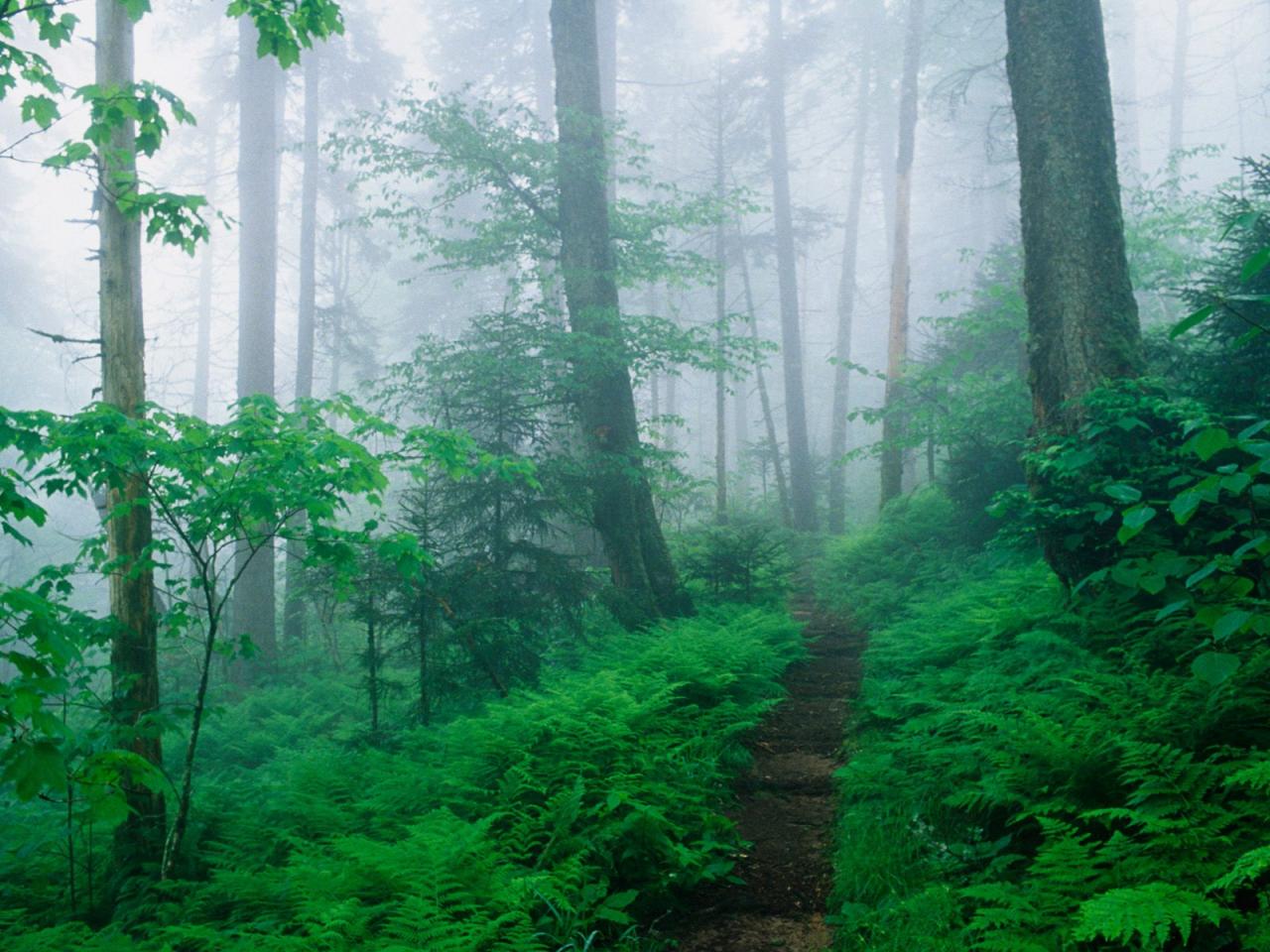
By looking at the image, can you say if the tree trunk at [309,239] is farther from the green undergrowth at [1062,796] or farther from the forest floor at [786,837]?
the green undergrowth at [1062,796]

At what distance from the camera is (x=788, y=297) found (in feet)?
74.7

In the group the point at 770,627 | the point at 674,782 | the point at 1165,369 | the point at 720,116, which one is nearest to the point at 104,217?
the point at 674,782

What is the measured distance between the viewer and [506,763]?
5008 millimetres

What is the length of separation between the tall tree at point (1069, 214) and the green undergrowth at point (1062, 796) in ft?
6.01

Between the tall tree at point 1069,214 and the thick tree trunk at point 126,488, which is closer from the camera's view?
the thick tree trunk at point 126,488

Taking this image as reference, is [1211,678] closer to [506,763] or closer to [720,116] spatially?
[506,763]

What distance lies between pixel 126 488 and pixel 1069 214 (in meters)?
7.63

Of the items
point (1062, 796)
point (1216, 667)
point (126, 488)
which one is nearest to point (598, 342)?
point (126, 488)

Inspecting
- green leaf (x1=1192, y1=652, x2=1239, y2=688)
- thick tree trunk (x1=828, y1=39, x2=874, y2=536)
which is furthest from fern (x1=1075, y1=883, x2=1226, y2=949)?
thick tree trunk (x1=828, y1=39, x2=874, y2=536)

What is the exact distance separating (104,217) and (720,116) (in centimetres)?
2037

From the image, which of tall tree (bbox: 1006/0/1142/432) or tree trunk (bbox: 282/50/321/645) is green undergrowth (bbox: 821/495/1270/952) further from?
tree trunk (bbox: 282/50/321/645)

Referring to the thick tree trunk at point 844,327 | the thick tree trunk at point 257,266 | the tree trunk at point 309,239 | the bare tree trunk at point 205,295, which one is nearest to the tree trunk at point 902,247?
the thick tree trunk at point 844,327

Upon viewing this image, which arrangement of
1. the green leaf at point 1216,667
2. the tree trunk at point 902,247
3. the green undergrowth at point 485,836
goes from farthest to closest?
1. the tree trunk at point 902,247
2. the green undergrowth at point 485,836
3. the green leaf at point 1216,667

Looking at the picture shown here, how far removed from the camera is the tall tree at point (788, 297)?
21.4m
